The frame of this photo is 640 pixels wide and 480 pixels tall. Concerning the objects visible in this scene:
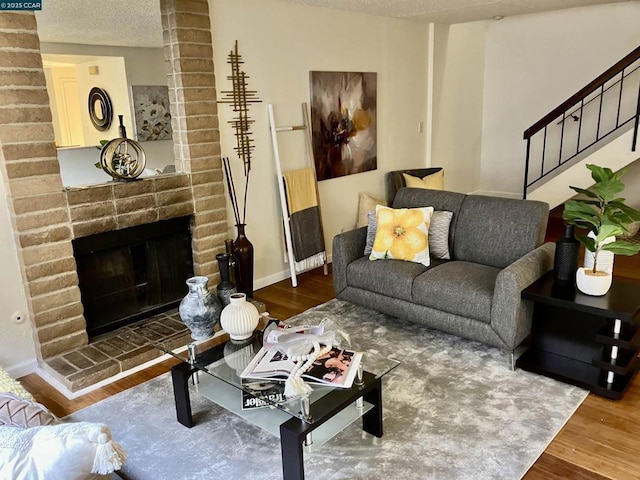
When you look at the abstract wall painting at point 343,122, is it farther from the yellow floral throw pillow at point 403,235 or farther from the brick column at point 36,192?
the brick column at point 36,192

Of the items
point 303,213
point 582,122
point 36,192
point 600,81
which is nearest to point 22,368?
point 36,192

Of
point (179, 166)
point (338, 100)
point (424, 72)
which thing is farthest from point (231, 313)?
point (424, 72)

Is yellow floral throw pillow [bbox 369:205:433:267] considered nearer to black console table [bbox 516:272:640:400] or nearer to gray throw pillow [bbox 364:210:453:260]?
gray throw pillow [bbox 364:210:453:260]

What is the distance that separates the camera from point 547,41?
20.5ft

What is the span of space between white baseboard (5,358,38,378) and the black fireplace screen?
37cm

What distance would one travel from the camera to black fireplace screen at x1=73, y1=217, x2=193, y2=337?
3.30 metres

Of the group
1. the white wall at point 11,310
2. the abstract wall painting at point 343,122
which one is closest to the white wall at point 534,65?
the abstract wall painting at point 343,122

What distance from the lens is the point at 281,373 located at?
213 centimetres

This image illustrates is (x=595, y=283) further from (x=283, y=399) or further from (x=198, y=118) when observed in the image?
(x=198, y=118)

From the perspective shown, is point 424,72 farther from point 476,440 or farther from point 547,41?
point 476,440

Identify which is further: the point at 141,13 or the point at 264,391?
the point at 141,13

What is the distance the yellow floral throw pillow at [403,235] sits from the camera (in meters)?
3.45

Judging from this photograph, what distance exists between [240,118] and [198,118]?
0.40 meters

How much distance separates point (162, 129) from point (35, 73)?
2.75 metres
